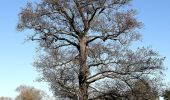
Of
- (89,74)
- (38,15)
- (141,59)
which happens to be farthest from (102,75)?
(38,15)

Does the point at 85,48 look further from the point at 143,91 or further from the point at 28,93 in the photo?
the point at 28,93

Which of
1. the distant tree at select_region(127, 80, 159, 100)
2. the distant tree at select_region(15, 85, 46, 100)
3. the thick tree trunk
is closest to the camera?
the thick tree trunk

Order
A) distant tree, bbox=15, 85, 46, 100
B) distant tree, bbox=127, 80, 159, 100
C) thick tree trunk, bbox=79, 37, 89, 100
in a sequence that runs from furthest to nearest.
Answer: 1. distant tree, bbox=15, 85, 46, 100
2. distant tree, bbox=127, 80, 159, 100
3. thick tree trunk, bbox=79, 37, 89, 100

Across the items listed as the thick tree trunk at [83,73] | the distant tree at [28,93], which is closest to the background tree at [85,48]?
the thick tree trunk at [83,73]

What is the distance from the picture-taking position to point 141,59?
79.9 ft

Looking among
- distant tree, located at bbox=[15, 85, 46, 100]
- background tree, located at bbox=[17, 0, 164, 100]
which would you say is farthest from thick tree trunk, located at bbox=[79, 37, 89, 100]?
distant tree, located at bbox=[15, 85, 46, 100]

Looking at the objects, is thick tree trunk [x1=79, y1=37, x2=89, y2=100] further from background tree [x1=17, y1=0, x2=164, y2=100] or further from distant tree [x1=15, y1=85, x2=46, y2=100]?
distant tree [x1=15, y1=85, x2=46, y2=100]

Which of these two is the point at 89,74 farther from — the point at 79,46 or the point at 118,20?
the point at 118,20

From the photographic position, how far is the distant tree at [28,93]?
105 metres

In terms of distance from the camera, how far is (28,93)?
110 m

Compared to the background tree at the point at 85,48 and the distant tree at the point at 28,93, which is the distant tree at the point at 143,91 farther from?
the distant tree at the point at 28,93

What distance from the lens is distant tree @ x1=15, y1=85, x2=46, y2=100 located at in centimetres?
10491

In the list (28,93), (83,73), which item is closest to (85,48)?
(83,73)

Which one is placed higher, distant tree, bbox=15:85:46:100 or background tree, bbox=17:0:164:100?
distant tree, bbox=15:85:46:100
